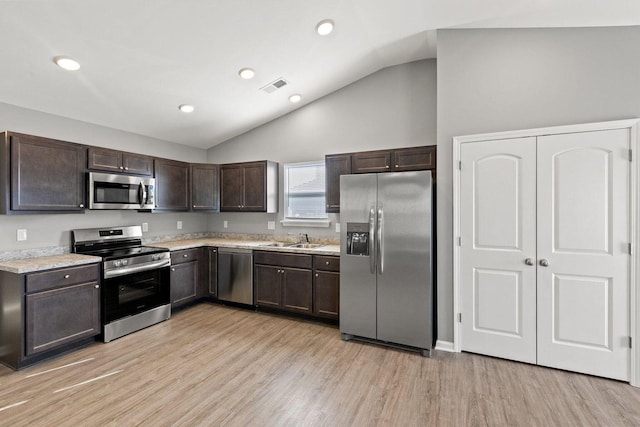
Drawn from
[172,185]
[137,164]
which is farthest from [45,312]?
[172,185]

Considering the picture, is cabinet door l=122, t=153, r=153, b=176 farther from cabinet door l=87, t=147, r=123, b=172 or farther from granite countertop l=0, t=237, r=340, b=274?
granite countertop l=0, t=237, r=340, b=274

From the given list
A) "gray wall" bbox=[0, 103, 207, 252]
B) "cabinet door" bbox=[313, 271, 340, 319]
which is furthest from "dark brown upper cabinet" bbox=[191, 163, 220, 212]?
"cabinet door" bbox=[313, 271, 340, 319]

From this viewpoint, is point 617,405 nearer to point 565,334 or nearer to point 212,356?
point 565,334

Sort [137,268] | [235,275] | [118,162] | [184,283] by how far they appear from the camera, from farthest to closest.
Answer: [235,275]
[184,283]
[118,162]
[137,268]

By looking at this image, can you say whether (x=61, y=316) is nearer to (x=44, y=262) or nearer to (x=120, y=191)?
(x=44, y=262)

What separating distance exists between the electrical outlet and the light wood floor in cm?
127

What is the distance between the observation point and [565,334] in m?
2.74

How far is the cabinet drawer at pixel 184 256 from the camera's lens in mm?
4141

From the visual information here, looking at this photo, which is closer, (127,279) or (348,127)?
(127,279)

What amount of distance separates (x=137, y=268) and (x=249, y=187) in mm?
1845

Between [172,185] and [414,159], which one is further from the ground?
[414,159]

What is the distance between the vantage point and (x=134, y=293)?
3.61 meters

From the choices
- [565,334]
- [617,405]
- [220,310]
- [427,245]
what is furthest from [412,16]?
[220,310]

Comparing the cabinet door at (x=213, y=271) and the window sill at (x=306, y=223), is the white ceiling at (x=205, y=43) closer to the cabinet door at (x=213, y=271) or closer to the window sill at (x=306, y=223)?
the window sill at (x=306, y=223)
